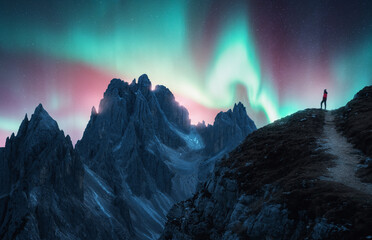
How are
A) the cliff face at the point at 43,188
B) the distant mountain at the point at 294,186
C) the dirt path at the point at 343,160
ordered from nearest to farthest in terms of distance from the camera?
the distant mountain at the point at 294,186 < the dirt path at the point at 343,160 < the cliff face at the point at 43,188

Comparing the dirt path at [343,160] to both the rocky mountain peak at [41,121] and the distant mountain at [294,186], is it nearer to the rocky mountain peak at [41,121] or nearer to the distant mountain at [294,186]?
the distant mountain at [294,186]

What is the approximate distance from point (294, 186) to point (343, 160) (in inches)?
305

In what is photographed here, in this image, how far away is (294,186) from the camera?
2245 centimetres

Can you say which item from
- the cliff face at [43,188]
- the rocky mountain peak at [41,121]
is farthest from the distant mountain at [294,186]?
the rocky mountain peak at [41,121]

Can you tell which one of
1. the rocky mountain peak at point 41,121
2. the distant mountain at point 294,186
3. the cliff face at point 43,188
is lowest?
the distant mountain at point 294,186

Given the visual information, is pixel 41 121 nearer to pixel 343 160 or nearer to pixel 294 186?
pixel 294 186

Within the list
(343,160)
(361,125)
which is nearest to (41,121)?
(361,125)

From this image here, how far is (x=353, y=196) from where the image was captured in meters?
18.0

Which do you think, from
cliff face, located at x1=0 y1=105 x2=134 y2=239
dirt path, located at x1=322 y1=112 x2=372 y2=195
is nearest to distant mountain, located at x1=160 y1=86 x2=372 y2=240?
dirt path, located at x1=322 y1=112 x2=372 y2=195

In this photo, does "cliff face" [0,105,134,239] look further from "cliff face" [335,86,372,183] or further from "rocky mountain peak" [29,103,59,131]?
"cliff face" [335,86,372,183]

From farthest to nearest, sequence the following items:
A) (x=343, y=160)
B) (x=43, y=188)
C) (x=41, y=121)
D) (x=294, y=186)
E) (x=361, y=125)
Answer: (x=41, y=121)
(x=43, y=188)
(x=361, y=125)
(x=343, y=160)
(x=294, y=186)

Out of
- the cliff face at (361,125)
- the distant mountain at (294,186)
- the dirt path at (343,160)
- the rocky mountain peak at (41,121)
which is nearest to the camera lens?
the distant mountain at (294,186)

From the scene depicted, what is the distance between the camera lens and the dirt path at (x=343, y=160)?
2142 cm

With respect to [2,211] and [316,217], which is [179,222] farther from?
[2,211]
